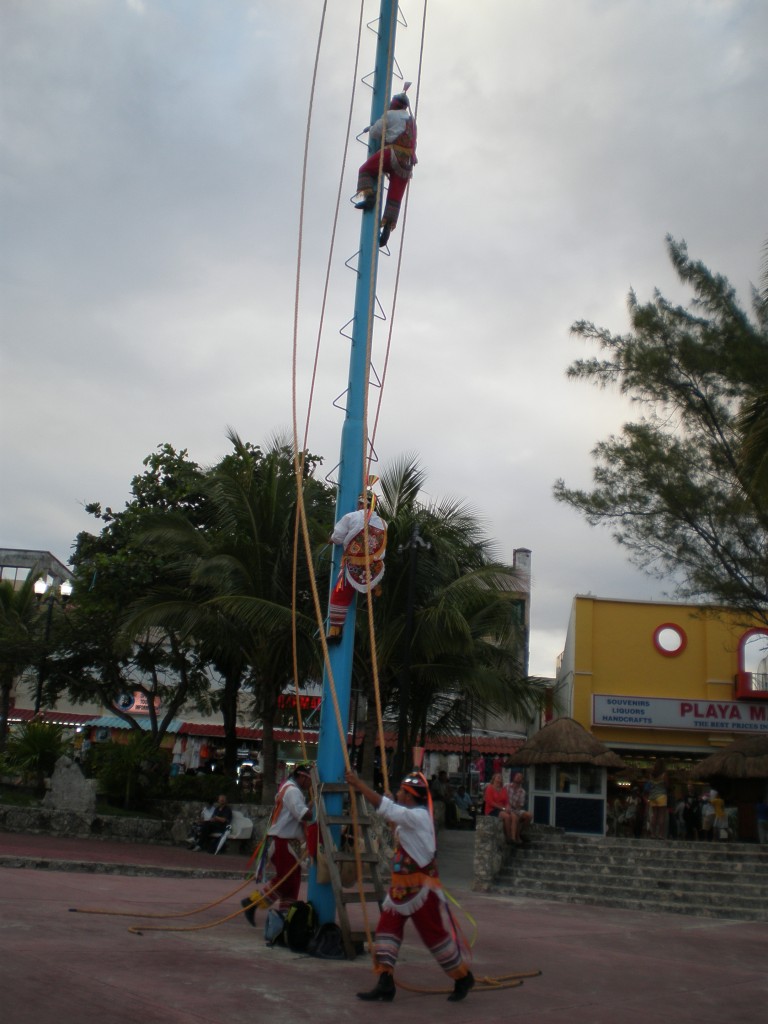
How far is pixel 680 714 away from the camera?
29781mm

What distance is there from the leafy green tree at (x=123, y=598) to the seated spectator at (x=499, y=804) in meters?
7.92

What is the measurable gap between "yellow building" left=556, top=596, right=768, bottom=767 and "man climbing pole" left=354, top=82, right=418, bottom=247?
22457 mm

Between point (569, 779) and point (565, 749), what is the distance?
3.19 feet

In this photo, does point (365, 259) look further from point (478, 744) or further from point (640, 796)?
point (478, 744)

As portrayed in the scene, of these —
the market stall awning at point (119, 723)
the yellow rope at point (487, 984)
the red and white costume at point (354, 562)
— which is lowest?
the yellow rope at point (487, 984)

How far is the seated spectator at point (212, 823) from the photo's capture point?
18219 mm

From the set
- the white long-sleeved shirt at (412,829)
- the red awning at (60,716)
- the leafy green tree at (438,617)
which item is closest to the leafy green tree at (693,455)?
the leafy green tree at (438,617)

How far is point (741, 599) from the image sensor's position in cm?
2036

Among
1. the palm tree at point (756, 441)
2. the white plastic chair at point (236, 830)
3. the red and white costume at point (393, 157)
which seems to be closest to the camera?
the red and white costume at point (393, 157)

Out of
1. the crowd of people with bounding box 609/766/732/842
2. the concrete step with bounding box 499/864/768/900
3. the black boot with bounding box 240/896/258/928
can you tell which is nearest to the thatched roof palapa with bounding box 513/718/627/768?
the crowd of people with bounding box 609/766/732/842

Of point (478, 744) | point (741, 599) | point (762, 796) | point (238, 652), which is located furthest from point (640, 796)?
point (478, 744)

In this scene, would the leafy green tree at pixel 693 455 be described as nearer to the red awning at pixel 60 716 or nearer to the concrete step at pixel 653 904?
the concrete step at pixel 653 904

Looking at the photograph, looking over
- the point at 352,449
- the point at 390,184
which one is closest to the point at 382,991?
the point at 352,449

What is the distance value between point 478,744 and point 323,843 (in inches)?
1094
